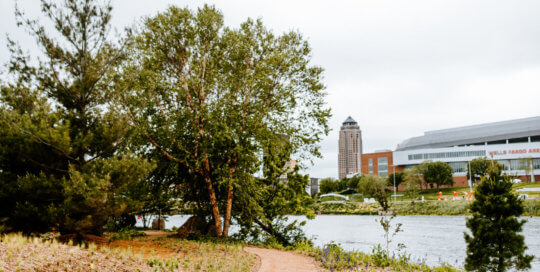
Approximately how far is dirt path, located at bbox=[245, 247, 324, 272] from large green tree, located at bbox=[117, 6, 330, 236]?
121 inches

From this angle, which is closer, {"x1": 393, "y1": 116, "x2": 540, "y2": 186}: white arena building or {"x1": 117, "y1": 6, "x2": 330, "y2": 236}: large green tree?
{"x1": 117, "y1": 6, "x2": 330, "y2": 236}: large green tree

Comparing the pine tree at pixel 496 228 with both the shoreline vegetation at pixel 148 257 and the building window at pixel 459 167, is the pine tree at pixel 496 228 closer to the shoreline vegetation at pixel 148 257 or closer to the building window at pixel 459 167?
the shoreline vegetation at pixel 148 257

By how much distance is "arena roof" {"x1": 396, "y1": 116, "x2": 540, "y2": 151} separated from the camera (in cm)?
Result: 10800

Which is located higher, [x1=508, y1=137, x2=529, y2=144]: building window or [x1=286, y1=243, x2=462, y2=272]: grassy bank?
→ [x1=508, y1=137, x2=529, y2=144]: building window

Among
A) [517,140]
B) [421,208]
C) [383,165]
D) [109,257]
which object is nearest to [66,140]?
[109,257]

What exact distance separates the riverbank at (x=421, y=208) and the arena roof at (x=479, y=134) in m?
61.0

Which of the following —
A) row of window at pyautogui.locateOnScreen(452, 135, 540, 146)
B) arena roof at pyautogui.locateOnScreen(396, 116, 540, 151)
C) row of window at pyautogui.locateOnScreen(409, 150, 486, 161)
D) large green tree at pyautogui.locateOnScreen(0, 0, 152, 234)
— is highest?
arena roof at pyautogui.locateOnScreen(396, 116, 540, 151)

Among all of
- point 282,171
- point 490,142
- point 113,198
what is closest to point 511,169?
point 490,142

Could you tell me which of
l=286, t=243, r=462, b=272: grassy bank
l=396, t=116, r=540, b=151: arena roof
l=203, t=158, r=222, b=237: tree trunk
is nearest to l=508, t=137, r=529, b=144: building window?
l=396, t=116, r=540, b=151: arena roof

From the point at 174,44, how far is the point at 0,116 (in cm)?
714

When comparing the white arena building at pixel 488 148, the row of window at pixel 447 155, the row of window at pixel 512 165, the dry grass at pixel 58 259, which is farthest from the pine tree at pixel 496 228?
the row of window at pixel 447 155

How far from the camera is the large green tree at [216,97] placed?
14.9 metres

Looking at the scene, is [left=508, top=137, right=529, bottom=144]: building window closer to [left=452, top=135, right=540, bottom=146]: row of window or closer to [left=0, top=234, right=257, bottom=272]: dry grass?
[left=452, top=135, right=540, bottom=146]: row of window

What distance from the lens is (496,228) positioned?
10.1 meters
